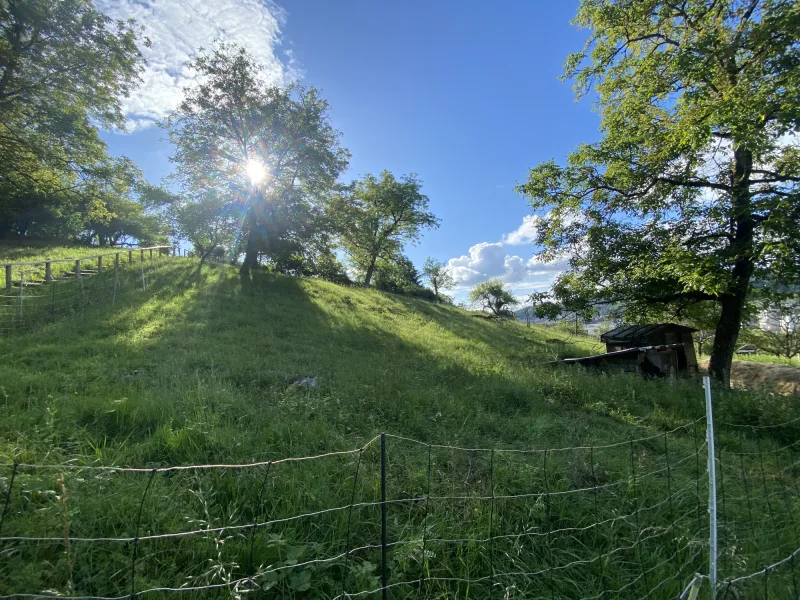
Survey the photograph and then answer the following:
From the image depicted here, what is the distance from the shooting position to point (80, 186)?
15188mm

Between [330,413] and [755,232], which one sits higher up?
[755,232]

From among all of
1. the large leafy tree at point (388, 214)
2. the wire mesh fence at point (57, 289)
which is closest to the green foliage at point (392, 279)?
the large leafy tree at point (388, 214)

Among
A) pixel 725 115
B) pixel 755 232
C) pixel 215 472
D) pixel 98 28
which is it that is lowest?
pixel 215 472

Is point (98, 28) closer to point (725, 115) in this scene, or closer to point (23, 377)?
point (23, 377)

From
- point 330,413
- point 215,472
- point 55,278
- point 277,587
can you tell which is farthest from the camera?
point 55,278

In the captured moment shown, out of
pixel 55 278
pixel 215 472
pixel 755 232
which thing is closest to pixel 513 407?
pixel 215 472

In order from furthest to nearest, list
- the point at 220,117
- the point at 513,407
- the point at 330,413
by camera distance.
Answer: the point at 220,117 → the point at 513,407 → the point at 330,413

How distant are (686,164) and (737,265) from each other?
9.88 ft

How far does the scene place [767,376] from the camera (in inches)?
574

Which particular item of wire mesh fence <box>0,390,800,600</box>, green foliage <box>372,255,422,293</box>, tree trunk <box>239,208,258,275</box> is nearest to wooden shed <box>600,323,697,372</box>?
wire mesh fence <box>0,390,800,600</box>

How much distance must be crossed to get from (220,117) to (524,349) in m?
19.2

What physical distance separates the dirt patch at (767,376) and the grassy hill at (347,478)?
9.14 metres

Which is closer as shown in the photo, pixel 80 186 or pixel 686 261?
pixel 686 261

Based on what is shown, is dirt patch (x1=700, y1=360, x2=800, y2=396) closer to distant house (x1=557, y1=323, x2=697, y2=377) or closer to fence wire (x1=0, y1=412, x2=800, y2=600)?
distant house (x1=557, y1=323, x2=697, y2=377)
